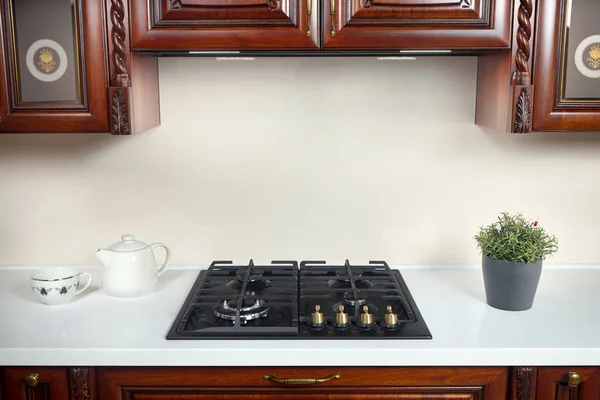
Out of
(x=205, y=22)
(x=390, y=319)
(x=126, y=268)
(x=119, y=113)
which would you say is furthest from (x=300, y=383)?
(x=205, y=22)

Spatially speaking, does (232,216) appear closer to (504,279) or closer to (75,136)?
(75,136)

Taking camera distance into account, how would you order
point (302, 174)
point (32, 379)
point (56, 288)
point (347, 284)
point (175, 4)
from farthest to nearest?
point (302, 174), point (347, 284), point (56, 288), point (175, 4), point (32, 379)

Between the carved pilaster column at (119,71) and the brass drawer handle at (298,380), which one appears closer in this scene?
the brass drawer handle at (298,380)

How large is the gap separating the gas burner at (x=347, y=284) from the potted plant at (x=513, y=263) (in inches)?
14.9

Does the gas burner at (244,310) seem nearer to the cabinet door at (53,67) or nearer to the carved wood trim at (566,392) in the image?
the cabinet door at (53,67)

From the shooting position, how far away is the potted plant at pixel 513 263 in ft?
5.84

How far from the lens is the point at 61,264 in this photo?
2254 millimetres

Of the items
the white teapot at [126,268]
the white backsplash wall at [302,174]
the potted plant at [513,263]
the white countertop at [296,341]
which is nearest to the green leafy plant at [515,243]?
the potted plant at [513,263]

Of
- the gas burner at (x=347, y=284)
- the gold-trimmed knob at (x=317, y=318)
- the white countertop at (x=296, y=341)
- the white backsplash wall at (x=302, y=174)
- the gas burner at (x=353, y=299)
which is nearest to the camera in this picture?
the white countertop at (x=296, y=341)

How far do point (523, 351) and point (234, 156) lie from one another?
1115mm

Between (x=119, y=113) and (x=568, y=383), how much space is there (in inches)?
54.6

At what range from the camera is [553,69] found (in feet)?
5.81

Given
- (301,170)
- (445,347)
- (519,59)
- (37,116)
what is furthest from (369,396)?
(37,116)

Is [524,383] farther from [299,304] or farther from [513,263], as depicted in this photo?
[299,304]
